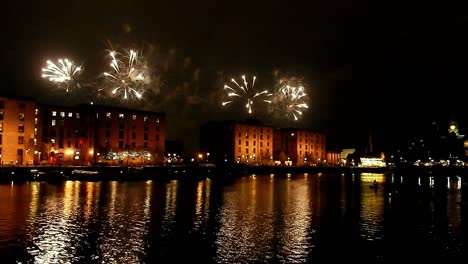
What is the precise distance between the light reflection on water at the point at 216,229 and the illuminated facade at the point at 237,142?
85.9 m

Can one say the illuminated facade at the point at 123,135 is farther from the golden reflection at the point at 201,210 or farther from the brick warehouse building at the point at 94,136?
the golden reflection at the point at 201,210

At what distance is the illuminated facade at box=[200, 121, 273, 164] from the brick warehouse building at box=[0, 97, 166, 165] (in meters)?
27.4

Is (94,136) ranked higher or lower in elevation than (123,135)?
lower

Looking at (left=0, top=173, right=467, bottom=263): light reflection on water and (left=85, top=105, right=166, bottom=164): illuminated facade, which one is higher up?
(left=85, top=105, right=166, bottom=164): illuminated facade

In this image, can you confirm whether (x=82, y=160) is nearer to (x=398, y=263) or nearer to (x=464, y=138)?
(x=398, y=263)

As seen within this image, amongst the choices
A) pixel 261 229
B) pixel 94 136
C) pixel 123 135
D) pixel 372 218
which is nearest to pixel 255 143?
pixel 123 135

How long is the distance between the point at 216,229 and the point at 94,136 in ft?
250

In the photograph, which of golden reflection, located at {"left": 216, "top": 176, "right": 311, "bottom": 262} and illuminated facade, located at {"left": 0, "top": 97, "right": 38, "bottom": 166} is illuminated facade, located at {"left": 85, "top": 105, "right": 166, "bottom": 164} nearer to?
illuminated facade, located at {"left": 0, "top": 97, "right": 38, "bottom": 166}

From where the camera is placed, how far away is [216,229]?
91.9 feet

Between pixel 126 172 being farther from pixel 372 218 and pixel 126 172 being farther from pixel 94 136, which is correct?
pixel 372 218

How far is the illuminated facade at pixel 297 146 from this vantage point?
153 m

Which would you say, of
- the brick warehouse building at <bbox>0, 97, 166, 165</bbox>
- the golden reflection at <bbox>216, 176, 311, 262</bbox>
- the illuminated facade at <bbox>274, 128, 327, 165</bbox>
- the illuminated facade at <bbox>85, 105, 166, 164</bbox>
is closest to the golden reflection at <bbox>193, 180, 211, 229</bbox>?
the golden reflection at <bbox>216, 176, 311, 262</bbox>

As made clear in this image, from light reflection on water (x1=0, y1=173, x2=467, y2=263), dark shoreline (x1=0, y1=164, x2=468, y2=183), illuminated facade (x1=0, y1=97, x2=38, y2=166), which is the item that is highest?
illuminated facade (x1=0, y1=97, x2=38, y2=166)

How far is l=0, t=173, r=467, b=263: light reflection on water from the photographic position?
2162 cm
